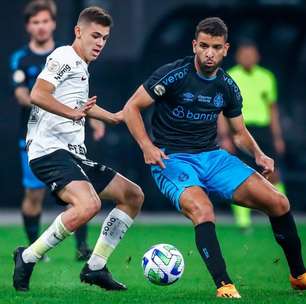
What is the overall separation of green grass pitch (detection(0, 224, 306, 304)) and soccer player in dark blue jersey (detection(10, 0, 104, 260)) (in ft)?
1.10

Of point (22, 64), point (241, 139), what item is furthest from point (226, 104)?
point (22, 64)

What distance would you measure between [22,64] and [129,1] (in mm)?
6562

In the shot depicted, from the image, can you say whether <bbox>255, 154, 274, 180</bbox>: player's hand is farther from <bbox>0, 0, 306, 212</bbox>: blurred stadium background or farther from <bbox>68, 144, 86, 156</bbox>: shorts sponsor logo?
<bbox>0, 0, 306, 212</bbox>: blurred stadium background

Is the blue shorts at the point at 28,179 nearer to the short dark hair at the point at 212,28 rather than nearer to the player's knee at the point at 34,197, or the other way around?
the player's knee at the point at 34,197

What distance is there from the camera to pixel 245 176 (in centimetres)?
959

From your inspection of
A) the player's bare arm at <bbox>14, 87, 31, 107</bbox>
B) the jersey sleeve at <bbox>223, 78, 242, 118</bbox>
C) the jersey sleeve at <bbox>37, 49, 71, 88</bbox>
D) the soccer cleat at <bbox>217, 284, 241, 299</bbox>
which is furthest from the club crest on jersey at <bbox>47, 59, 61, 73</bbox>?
the player's bare arm at <bbox>14, 87, 31, 107</bbox>

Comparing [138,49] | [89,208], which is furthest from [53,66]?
[138,49]

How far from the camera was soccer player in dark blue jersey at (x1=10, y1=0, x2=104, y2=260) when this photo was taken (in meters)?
12.0

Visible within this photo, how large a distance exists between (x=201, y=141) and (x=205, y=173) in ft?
0.86

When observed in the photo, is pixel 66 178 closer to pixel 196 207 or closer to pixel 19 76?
pixel 196 207

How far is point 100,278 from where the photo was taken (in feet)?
31.8

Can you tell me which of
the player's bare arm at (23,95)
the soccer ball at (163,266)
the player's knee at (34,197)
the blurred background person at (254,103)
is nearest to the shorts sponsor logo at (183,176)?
the soccer ball at (163,266)

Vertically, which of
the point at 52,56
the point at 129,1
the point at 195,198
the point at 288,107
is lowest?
the point at 288,107

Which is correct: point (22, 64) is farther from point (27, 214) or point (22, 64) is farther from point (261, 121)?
point (261, 121)
